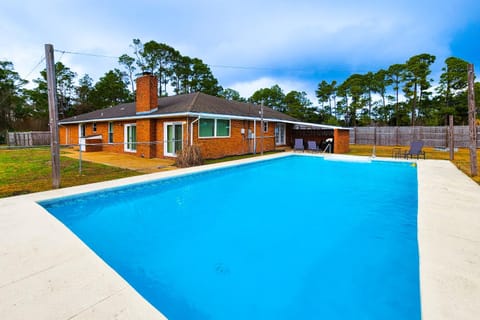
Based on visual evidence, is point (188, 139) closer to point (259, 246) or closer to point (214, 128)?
point (214, 128)

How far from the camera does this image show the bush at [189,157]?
10805 millimetres

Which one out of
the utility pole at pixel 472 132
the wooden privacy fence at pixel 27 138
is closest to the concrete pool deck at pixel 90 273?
the utility pole at pixel 472 132

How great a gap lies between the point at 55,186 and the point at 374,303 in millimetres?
7696

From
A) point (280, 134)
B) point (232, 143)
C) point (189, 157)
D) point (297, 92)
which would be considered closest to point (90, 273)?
point (189, 157)

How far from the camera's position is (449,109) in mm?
27594

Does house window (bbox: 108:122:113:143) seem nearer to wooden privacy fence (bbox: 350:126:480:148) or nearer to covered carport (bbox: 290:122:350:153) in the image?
covered carport (bbox: 290:122:350:153)

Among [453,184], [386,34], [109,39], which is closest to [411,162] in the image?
[453,184]

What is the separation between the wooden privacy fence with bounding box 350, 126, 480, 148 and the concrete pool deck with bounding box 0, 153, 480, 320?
19.9 metres

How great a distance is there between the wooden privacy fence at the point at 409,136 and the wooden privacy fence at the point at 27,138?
3055cm

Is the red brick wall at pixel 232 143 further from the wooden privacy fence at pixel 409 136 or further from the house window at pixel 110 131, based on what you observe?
the wooden privacy fence at pixel 409 136

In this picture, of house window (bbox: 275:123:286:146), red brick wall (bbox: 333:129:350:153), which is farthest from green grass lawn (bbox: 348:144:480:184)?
house window (bbox: 275:123:286:146)

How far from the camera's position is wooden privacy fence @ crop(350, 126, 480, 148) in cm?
1967

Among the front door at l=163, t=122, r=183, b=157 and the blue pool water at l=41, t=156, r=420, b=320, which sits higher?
the front door at l=163, t=122, r=183, b=157

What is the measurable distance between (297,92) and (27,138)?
122ft
